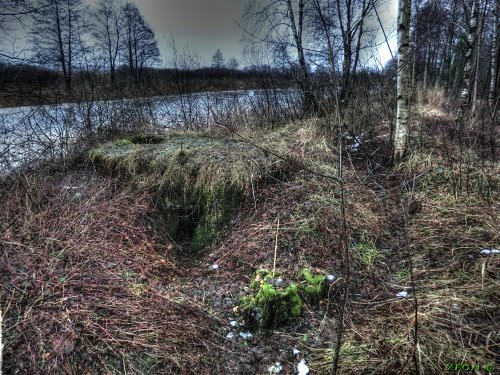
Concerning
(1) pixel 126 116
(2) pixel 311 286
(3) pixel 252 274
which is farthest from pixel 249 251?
(1) pixel 126 116

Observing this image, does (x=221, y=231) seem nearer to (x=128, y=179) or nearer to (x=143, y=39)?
(x=128, y=179)

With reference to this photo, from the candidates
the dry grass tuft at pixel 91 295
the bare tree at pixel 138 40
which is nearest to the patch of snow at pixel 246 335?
the dry grass tuft at pixel 91 295

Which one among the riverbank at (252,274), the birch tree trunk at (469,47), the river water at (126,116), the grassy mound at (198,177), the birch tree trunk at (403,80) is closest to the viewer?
the riverbank at (252,274)

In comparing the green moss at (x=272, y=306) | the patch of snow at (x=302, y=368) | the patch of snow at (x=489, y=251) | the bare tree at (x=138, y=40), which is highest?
the bare tree at (x=138, y=40)

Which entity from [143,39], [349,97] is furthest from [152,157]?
[143,39]

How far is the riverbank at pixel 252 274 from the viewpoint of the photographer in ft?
6.68

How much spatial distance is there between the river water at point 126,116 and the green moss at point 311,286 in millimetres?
4641

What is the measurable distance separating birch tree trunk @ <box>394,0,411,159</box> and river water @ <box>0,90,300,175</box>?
3.35m

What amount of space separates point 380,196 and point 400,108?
146cm

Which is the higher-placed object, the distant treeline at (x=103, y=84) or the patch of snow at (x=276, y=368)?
the distant treeline at (x=103, y=84)

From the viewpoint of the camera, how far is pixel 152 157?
462 cm

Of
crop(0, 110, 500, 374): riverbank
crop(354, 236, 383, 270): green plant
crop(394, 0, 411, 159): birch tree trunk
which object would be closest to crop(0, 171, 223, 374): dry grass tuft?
→ crop(0, 110, 500, 374): riverbank

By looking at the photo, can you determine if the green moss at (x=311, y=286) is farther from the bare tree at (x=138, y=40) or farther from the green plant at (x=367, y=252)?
the bare tree at (x=138, y=40)

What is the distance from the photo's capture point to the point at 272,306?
2465 mm
